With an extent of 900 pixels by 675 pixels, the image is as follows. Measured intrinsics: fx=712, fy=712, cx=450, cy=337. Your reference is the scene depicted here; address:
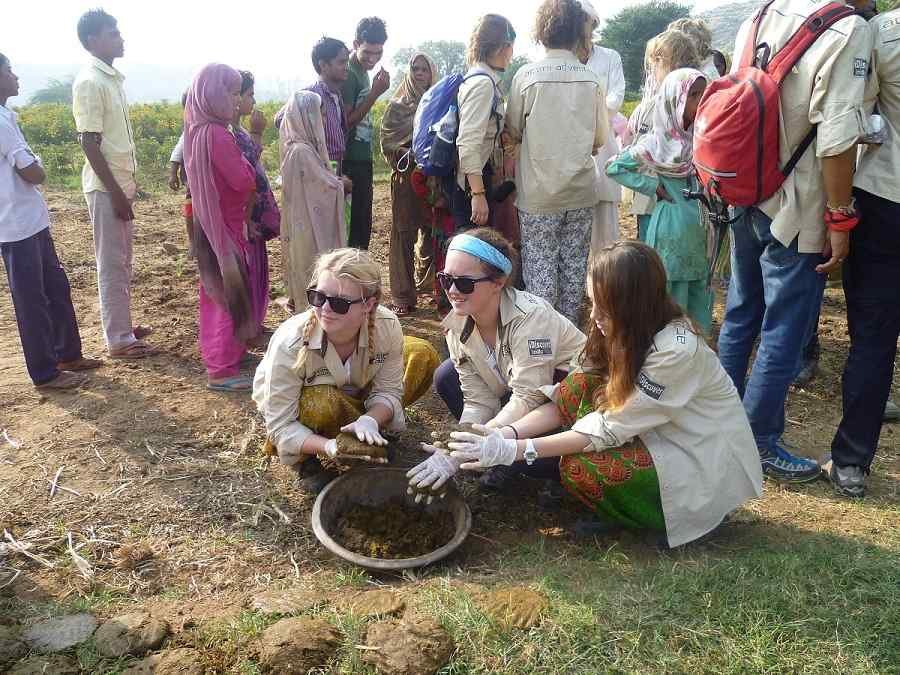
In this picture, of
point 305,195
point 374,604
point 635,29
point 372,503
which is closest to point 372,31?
point 305,195

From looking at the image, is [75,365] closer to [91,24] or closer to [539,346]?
[91,24]

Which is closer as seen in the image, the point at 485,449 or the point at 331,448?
the point at 485,449

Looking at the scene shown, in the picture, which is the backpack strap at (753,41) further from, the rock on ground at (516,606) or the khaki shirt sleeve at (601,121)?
the rock on ground at (516,606)

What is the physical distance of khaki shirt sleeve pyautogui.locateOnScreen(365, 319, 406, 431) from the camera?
9.71ft

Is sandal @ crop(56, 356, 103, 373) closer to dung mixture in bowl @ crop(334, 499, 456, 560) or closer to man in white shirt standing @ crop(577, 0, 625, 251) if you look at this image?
dung mixture in bowl @ crop(334, 499, 456, 560)

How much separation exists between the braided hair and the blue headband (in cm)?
34

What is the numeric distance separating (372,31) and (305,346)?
3.00 meters

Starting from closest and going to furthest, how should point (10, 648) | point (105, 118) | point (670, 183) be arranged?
point (10, 648) < point (670, 183) < point (105, 118)

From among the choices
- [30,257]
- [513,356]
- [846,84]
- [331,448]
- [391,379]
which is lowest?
[331,448]

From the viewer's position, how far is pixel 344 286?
266 cm

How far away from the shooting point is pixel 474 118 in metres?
3.72

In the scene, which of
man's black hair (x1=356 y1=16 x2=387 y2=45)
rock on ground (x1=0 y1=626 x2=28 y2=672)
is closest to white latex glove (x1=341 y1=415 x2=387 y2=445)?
rock on ground (x1=0 y1=626 x2=28 y2=672)

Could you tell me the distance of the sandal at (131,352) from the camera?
14.6 feet

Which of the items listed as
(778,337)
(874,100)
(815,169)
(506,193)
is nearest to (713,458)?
(778,337)
